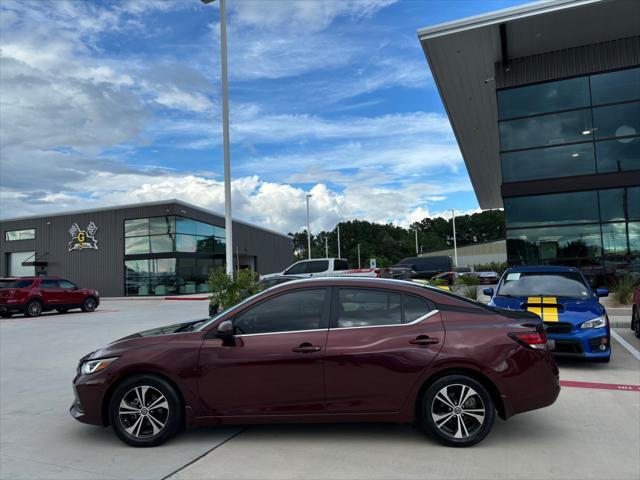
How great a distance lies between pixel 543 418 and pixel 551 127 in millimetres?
16494

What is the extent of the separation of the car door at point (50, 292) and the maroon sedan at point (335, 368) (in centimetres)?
1918

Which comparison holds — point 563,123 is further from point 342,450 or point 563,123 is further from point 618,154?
point 342,450

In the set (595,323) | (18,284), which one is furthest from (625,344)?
(18,284)

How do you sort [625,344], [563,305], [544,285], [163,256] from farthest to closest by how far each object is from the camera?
[163,256], [625,344], [544,285], [563,305]

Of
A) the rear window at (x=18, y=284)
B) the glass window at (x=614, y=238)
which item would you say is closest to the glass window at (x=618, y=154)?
the glass window at (x=614, y=238)

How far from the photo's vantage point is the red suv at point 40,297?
20.0 m

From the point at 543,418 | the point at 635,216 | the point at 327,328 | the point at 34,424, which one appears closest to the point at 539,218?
the point at 635,216

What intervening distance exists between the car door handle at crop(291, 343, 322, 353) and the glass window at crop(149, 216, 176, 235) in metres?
35.0

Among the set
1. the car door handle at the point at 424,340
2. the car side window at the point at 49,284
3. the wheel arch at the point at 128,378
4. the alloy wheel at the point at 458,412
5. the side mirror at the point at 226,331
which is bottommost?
the alloy wheel at the point at 458,412

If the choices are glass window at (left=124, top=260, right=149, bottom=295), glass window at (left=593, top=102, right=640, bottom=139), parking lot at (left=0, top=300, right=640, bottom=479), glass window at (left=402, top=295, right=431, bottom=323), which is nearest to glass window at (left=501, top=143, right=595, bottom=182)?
glass window at (left=593, top=102, right=640, bottom=139)

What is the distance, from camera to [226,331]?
4.29m

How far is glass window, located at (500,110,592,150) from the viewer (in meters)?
18.3

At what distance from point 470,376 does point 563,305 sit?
153 inches

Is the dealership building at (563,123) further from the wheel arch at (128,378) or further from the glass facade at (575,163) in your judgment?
the wheel arch at (128,378)
